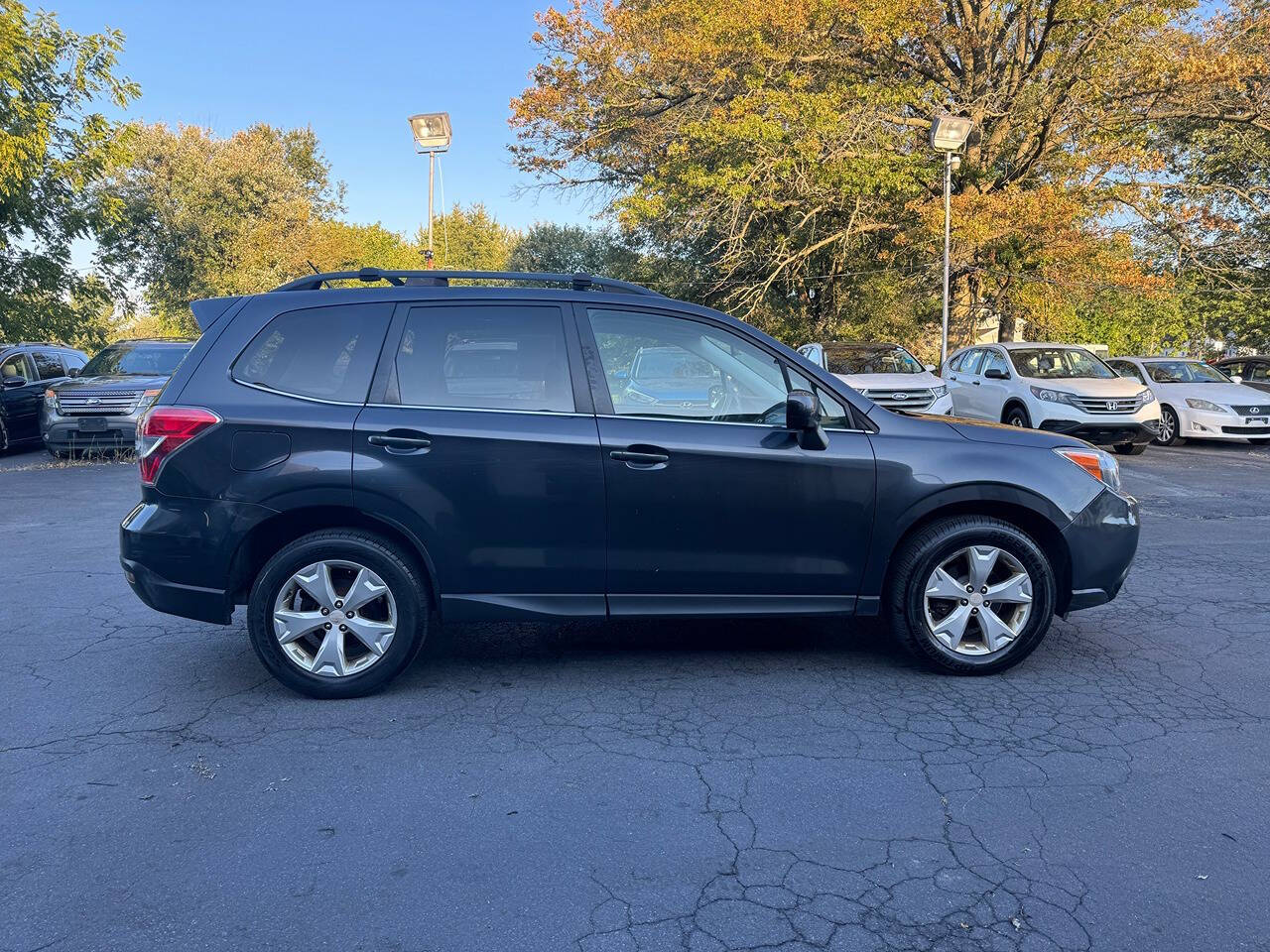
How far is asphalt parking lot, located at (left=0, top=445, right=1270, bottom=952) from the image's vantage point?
2.64 meters

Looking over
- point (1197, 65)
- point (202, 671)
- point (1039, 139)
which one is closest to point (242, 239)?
point (1039, 139)

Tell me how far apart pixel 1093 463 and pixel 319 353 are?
3793 millimetres

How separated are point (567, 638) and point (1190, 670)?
3167 mm

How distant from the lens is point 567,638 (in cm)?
519

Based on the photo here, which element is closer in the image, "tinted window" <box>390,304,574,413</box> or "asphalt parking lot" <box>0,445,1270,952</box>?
"asphalt parking lot" <box>0,445,1270,952</box>

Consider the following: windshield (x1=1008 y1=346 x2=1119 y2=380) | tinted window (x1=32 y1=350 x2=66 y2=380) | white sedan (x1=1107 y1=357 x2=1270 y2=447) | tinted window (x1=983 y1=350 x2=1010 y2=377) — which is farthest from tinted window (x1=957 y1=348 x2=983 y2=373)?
tinted window (x1=32 y1=350 x2=66 y2=380)

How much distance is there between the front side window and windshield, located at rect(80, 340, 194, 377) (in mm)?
11883

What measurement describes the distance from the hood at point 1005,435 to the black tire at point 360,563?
8.83ft

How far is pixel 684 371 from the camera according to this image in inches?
179

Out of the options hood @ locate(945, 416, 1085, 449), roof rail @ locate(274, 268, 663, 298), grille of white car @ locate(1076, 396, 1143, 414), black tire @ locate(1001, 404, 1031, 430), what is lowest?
black tire @ locate(1001, 404, 1031, 430)

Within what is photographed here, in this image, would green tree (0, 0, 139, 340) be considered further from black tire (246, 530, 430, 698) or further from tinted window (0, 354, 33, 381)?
black tire (246, 530, 430, 698)

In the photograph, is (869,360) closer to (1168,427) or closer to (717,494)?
(1168,427)

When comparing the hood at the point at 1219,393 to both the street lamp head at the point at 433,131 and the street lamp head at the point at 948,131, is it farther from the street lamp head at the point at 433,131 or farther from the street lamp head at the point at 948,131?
the street lamp head at the point at 433,131

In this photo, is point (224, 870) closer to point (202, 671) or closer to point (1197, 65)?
point (202, 671)
